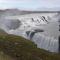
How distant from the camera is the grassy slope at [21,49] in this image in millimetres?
1732

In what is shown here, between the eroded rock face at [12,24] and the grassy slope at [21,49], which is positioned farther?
the eroded rock face at [12,24]

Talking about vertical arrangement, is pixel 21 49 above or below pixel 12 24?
below

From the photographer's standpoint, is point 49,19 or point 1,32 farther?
point 1,32

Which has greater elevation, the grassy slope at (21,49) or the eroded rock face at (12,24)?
the eroded rock face at (12,24)

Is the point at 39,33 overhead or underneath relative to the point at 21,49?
overhead

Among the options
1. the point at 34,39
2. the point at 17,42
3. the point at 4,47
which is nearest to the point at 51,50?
the point at 34,39

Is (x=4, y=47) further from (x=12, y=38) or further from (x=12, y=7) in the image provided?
(x=12, y=7)

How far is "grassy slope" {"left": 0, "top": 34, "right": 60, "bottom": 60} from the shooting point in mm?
1732

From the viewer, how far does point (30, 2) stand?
181 centimetres

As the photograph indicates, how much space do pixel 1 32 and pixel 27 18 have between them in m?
0.26

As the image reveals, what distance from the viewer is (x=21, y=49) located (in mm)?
1803

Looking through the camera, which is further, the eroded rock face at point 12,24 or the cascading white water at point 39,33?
the eroded rock face at point 12,24

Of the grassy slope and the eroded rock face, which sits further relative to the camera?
the eroded rock face

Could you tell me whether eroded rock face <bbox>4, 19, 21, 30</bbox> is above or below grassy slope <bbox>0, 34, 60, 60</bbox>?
above
